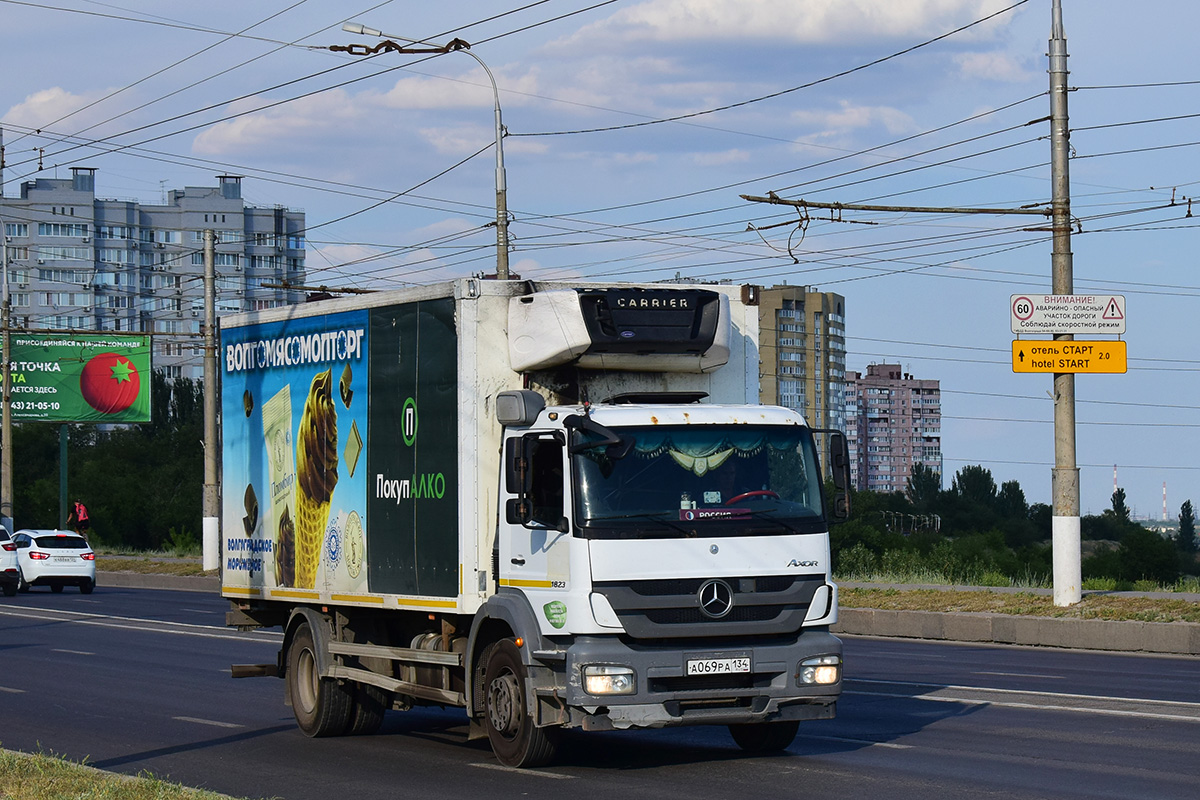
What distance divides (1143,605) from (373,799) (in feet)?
52.5

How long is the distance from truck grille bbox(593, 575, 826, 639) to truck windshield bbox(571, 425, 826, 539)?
311 millimetres

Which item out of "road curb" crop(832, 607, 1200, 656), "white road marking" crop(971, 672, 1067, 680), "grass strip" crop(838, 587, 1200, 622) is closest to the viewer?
"white road marking" crop(971, 672, 1067, 680)

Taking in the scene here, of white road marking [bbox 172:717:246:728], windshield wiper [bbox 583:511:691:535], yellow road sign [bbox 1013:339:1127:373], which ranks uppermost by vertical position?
yellow road sign [bbox 1013:339:1127:373]

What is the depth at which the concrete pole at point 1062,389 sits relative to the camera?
23.4 meters

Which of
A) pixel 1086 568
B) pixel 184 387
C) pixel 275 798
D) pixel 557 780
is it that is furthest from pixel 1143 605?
pixel 184 387

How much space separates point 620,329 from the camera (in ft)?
35.3

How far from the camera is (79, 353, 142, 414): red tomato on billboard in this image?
52.9 metres

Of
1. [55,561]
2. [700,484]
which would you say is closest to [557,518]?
[700,484]

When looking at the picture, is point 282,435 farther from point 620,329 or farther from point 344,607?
point 620,329

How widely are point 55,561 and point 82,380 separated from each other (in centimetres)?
1559

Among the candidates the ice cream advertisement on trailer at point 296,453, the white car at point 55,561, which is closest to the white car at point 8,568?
the white car at point 55,561

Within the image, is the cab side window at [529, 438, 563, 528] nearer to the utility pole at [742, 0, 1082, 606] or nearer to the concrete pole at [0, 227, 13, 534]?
the utility pole at [742, 0, 1082, 606]

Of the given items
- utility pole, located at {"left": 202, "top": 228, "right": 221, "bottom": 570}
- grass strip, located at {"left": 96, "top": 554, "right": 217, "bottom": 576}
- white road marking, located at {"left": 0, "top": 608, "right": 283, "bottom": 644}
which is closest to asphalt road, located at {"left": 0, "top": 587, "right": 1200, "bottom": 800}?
white road marking, located at {"left": 0, "top": 608, "right": 283, "bottom": 644}

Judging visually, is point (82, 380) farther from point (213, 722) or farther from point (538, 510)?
point (538, 510)
